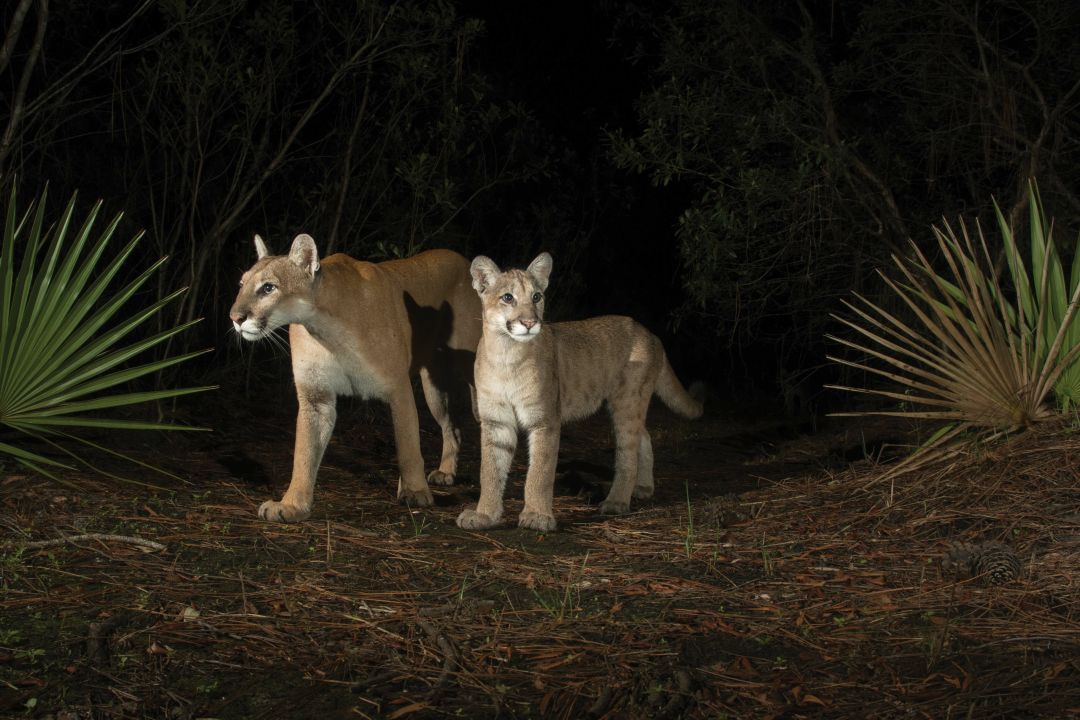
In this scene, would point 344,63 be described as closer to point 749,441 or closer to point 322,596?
point 749,441

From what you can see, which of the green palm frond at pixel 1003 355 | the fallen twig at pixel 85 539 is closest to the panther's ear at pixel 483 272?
the green palm frond at pixel 1003 355

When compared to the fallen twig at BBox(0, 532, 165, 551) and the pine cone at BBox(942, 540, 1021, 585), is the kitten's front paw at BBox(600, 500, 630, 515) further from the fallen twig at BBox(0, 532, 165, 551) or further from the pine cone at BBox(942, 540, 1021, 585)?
the fallen twig at BBox(0, 532, 165, 551)

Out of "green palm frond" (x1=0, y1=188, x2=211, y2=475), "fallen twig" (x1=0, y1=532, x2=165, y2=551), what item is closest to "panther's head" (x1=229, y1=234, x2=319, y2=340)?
"green palm frond" (x1=0, y1=188, x2=211, y2=475)

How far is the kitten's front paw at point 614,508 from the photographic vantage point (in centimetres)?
633

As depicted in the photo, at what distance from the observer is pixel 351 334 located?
246 inches

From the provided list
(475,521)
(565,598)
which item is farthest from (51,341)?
(565,598)

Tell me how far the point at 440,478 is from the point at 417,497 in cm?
92

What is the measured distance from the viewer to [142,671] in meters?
3.57

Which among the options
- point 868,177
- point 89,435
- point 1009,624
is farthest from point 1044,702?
point 868,177

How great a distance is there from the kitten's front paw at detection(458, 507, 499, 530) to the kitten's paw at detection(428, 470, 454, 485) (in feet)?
5.41

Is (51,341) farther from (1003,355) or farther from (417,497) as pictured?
(1003,355)

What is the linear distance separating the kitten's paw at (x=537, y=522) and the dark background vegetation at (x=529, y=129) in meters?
3.83

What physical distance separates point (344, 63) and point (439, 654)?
6.18m

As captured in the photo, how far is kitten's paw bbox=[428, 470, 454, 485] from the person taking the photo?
289 inches
